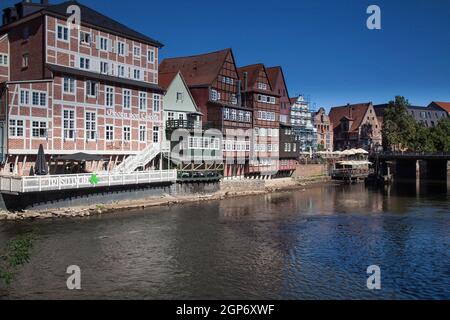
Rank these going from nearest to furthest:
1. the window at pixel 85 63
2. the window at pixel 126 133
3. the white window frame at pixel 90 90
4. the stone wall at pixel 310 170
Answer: the white window frame at pixel 90 90 < the window at pixel 85 63 < the window at pixel 126 133 < the stone wall at pixel 310 170

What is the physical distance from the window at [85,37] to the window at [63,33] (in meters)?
1.62

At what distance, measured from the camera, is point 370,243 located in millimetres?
30219

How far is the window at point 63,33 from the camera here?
139ft

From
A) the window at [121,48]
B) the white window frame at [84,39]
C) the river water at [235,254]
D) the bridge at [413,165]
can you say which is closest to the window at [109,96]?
the window at [121,48]

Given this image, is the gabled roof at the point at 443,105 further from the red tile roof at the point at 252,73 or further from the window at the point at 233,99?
the window at the point at 233,99

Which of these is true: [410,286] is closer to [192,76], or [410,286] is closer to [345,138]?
[192,76]

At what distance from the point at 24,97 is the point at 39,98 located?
4.78ft

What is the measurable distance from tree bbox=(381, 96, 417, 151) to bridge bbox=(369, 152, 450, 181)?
16.4 ft

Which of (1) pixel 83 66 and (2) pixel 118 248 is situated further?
(1) pixel 83 66

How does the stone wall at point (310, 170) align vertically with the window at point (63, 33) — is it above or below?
below

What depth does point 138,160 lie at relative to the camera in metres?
47.1
